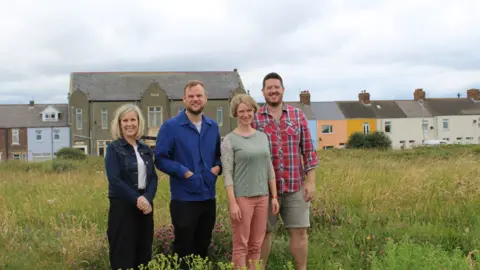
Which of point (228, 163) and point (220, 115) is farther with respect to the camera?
point (220, 115)

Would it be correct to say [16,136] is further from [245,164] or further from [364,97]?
[245,164]

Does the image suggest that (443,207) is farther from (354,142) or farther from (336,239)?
(354,142)

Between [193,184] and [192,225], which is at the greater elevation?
[193,184]

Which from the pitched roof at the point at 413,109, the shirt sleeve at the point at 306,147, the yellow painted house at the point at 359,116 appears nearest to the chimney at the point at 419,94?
the pitched roof at the point at 413,109

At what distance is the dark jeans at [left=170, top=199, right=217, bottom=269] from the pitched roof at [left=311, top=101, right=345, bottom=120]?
149 ft

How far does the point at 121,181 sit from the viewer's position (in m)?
4.30

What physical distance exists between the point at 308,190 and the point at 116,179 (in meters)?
1.93

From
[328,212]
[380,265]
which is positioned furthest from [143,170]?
[328,212]

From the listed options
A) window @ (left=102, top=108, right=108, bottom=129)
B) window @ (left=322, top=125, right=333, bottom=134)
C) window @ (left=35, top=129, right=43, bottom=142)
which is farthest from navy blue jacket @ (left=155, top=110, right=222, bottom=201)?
window @ (left=322, top=125, right=333, bottom=134)

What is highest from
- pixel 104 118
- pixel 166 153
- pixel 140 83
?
pixel 140 83

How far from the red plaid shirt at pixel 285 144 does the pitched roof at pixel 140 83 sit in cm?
3929

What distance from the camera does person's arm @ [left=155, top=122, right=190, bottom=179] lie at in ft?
14.4

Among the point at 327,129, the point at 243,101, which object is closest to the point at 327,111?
the point at 327,129

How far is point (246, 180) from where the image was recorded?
4.42 meters
